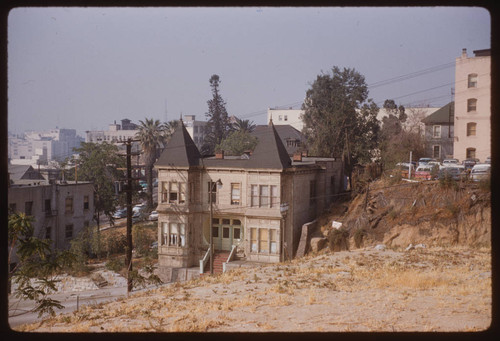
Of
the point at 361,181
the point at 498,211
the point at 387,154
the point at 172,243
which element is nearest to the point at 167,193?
the point at 172,243

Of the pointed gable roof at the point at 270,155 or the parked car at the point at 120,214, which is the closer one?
the pointed gable roof at the point at 270,155

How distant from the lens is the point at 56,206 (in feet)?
79.5

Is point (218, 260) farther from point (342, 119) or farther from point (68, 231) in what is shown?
point (342, 119)

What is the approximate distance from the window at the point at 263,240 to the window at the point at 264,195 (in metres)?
1.21

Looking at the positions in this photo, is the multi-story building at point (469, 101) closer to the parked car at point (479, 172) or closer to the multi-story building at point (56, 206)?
the parked car at point (479, 172)

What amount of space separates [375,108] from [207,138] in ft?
59.4

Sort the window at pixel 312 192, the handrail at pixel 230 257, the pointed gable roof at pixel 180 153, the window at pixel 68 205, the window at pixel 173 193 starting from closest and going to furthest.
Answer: the handrail at pixel 230 257
the pointed gable roof at pixel 180 153
the window at pixel 173 193
the window at pixel 312 192
the window at pixel 68 205

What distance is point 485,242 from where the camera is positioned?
17.1m

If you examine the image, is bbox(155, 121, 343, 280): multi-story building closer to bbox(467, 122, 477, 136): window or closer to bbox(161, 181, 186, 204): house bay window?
bbox(161, 181, 186, 204): house bay window

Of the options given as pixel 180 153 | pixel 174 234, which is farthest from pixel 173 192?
pixel 174 234

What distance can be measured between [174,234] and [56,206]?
6733 mm

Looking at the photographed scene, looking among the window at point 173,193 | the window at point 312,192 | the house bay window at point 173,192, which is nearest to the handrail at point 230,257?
the house bay window at point 173,192

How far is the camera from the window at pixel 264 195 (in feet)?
68.8

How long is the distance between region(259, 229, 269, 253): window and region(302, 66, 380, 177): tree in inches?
377
